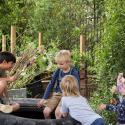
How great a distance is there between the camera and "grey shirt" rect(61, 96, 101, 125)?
4551mm

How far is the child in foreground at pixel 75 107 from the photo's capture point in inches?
179

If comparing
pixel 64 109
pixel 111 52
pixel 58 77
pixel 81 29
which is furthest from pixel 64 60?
pixel 81 29

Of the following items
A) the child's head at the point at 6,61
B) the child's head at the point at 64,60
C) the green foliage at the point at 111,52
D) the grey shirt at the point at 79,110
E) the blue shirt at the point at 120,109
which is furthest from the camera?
the green foliage at the point at 111,52

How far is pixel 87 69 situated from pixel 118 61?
2.17m

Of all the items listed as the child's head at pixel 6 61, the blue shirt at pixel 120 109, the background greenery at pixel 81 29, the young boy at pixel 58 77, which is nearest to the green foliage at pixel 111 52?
the background greenery at pixel 81 29

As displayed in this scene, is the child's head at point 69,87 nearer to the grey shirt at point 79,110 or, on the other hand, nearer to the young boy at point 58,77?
the grey shirt at point 79,110

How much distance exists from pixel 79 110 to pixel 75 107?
0.06 metres

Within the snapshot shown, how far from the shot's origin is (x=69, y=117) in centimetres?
436

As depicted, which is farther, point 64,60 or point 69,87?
point 64,60

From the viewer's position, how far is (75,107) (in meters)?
4.63

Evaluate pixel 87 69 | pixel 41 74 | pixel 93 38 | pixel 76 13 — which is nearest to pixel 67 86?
pixel 87 69

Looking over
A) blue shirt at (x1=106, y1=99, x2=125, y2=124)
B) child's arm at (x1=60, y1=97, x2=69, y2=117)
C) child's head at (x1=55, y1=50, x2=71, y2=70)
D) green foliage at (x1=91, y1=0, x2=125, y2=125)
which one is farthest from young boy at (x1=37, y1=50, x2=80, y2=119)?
green foliage at (x1=91, y1=0, x2=125, y2=125)

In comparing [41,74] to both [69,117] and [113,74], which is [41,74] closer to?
[113,74]

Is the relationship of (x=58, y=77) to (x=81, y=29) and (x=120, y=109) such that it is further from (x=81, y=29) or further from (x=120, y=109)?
(x=81, y=29)
